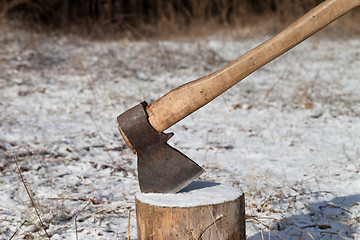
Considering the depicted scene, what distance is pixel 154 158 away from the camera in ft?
6.81

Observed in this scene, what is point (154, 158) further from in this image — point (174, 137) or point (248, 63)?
point (174, 137)

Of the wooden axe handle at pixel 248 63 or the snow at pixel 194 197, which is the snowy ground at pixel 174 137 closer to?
the snow at pixel 194 197

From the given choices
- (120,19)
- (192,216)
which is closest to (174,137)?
(192,216)

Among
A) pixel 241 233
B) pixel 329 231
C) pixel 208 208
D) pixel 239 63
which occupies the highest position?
pixel 239 63

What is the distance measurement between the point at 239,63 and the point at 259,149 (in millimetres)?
2428

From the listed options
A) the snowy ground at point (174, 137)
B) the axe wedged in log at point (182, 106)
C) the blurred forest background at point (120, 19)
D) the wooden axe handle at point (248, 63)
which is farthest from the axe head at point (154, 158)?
the blurred forest background at point (120, 19)

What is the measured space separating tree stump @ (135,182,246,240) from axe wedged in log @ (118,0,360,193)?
116 millimetres

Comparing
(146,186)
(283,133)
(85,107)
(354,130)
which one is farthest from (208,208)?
(85,107)

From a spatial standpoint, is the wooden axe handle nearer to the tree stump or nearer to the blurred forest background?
the tree stump

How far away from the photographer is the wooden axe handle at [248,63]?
1.93m

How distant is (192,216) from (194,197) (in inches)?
5.1

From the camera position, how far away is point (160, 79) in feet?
21.2

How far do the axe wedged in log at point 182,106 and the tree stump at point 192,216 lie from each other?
0.38ft

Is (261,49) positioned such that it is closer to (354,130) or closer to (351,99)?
(354,130)
